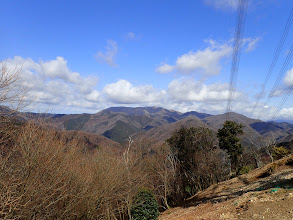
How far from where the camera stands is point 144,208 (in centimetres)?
1434

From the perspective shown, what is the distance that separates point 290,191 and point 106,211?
9958 mm

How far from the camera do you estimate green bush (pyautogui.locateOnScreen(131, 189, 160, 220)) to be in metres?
14.1

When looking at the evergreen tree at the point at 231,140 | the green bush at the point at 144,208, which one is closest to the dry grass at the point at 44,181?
the green bush at the point at 144,208

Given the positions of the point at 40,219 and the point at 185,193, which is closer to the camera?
the point at 40,219

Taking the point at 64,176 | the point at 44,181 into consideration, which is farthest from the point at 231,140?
the point at 44,181

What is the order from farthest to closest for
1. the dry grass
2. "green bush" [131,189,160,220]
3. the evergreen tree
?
the evergreen tree < "green bush" [131,189,160,220] < the dry grass

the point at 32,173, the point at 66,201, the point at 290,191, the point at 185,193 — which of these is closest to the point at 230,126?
the point at 185,193

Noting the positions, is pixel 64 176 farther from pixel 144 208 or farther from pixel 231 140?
pixel 231 140

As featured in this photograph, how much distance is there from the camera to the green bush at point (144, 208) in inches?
555

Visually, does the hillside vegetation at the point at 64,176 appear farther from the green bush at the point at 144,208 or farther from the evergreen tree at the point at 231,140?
the evergreen tree at the point at 231,140

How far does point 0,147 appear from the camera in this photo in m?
7.43

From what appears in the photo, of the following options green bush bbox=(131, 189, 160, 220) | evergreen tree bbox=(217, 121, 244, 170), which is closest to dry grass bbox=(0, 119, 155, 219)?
green bush bbox=(131, 189, 160, 220)

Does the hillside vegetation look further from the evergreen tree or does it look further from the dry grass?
the evergreen tree

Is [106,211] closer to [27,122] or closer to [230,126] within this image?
[27,122]
